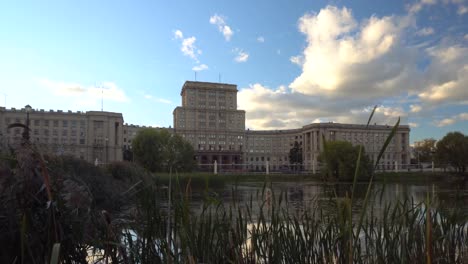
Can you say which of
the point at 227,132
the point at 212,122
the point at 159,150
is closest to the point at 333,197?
the point at 159,150

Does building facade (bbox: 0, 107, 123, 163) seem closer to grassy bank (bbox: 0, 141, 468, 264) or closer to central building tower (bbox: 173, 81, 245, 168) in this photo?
central building tower (bbox: 173, 81, 245, 168)

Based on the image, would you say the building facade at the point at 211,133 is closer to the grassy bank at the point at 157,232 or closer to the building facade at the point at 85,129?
the building facade at the point at 85,129

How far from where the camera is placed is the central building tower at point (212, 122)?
144 metres

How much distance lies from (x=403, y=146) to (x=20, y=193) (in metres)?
170

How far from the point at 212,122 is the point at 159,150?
7064cm

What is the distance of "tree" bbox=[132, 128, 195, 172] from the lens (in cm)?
7469

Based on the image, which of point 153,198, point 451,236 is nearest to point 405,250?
point 451,236

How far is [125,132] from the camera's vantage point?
147250 millimetres

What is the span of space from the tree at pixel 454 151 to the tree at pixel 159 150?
4774 centimetres

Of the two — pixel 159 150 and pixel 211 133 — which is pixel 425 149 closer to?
pixel 211 133

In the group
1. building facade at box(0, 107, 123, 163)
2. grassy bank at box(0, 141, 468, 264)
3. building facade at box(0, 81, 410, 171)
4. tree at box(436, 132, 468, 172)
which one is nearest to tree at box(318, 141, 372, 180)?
tree at box(436, 132, 468, 172)

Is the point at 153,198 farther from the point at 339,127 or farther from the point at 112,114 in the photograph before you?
the point at 339,127

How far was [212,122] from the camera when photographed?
14838 cm

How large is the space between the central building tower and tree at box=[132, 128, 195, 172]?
197 ft
